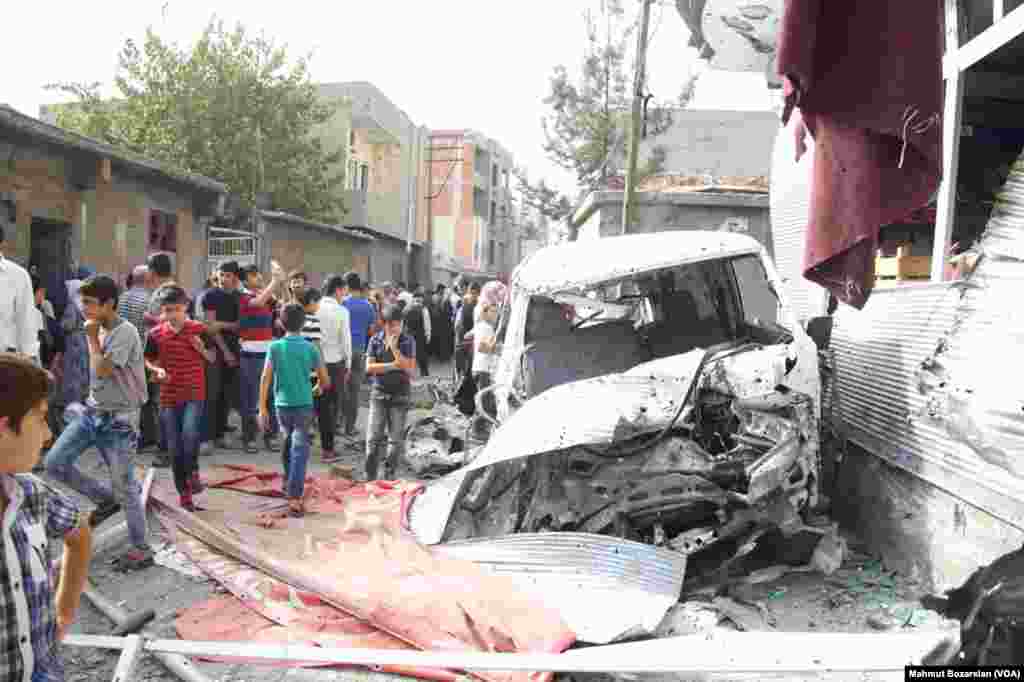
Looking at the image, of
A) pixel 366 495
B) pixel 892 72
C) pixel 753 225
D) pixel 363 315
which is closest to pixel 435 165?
pixel 753 225

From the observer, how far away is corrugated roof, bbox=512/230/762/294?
5332 millimetres

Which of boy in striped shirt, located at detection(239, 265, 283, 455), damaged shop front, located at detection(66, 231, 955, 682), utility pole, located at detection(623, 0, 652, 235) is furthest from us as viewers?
utility pole, located at detection(623, 0, 652, 235)

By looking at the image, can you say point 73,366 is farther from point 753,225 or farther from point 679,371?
point 753,225

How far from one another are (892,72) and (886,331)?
3.07 m

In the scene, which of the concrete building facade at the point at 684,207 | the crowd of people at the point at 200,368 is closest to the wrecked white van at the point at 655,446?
the crowd of people at the point at 200,368

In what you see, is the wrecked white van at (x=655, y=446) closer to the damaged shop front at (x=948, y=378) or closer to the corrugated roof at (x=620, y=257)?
the corrugated roof at (x=620, y=257)

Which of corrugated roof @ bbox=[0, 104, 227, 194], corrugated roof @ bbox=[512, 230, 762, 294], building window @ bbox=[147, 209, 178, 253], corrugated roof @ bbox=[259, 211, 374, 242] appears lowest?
corrugated roof @ bbox=[512, 230, 762, 294]

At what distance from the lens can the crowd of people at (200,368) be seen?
A: 454cm

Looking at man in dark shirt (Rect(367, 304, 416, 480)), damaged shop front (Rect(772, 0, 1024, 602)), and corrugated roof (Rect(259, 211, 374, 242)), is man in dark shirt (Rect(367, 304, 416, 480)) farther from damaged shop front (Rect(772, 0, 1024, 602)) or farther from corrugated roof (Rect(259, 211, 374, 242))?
corrugated roof (Rect(259, 211, 374, 242))

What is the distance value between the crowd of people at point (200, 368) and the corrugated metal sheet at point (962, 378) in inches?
113

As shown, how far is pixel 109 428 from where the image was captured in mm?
4539

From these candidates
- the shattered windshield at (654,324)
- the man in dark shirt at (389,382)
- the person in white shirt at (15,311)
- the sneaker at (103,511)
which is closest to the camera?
the sneaker at (103,511)

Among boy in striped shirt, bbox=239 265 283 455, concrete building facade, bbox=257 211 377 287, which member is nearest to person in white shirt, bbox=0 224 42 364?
boy in striped shirt, bbox=239 265 283 455

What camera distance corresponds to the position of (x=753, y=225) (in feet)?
48.8
